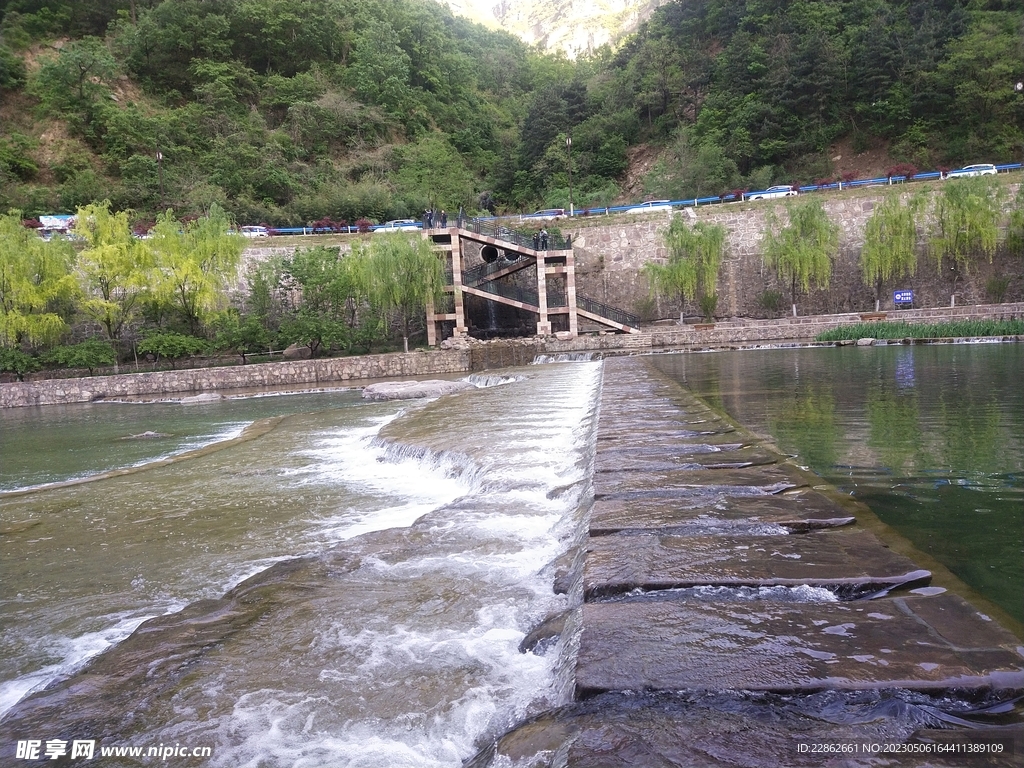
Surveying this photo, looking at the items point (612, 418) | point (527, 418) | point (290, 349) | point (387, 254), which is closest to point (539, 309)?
point (387, 254)

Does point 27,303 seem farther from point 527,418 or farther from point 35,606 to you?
point 35,606

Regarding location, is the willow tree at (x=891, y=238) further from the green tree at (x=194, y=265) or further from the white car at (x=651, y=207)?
the green tree at (x=194, y=265)

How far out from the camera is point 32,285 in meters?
25.5

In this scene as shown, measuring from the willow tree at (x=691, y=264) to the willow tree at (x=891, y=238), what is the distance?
699 centimetres

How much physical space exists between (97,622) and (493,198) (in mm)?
55420

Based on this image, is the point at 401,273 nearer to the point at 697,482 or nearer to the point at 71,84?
the point at 697,482

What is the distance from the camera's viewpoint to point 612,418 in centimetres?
774

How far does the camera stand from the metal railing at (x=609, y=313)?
31.9 meters

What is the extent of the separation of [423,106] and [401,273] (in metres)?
35.7

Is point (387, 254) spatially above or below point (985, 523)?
above

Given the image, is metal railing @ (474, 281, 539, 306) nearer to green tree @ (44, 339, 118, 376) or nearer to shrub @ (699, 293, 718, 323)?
shrub @ (699, 293, 718, 323)

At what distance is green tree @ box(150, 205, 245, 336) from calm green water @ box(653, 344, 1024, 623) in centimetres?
2264

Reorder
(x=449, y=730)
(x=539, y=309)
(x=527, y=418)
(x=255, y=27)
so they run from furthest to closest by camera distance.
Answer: (x=255, y=27) < (x=539, y=309) < (x=527, y=418) < (x=449, y=730)

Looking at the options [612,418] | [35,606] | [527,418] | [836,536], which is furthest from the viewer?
[527,418]
